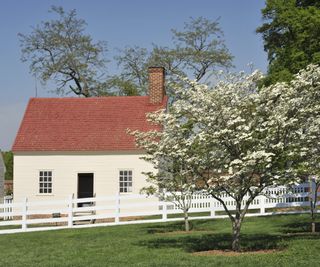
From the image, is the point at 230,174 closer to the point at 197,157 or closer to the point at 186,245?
the point at 197,157

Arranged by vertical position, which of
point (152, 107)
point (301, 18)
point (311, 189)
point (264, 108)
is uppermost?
point (301, 18)

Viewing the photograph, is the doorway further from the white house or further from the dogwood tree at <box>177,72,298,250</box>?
the dogwood tree at <box>177,72,298,250</box>

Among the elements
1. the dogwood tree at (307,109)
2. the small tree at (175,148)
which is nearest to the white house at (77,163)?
the small tree at (175,148)

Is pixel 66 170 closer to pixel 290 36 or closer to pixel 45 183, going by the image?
pixel 45 183

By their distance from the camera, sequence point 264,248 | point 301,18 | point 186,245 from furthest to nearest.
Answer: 1. point 301,18
2. point 186,245
3. point 264,248

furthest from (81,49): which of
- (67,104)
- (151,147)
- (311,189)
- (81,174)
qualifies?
(151,147)

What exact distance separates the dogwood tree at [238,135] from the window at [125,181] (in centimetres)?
1587

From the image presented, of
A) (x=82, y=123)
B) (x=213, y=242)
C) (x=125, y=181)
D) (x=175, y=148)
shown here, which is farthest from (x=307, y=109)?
(x=82, y=123)

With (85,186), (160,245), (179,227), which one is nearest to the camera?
(160,245)

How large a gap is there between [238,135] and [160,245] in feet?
14.3

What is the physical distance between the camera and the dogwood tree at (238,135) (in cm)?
1388

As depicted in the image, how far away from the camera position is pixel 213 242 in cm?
1672

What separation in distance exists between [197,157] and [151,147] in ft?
6.01

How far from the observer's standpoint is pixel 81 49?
5106 cm
